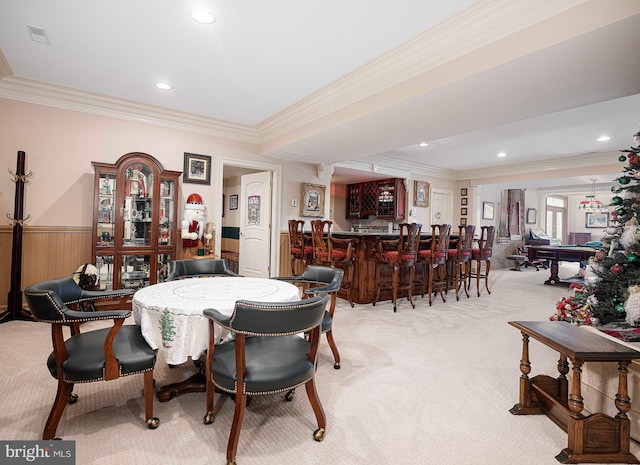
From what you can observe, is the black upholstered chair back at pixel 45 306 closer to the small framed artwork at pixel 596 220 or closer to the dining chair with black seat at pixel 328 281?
the dining chair with black seat at pixel 328 281

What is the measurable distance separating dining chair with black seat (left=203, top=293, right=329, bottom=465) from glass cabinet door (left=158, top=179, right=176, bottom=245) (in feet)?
9.33

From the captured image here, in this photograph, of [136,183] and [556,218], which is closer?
[136,183]

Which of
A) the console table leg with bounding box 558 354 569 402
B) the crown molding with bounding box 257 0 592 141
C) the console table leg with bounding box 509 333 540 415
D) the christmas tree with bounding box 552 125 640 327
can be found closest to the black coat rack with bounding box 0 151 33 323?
the crown molding with bounding box 257 0 592 141

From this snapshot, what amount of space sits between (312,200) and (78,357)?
15.1 ft

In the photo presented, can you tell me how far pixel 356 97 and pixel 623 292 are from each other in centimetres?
272

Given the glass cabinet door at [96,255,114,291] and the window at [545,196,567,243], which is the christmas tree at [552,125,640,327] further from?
the window at [545,196,567,243]

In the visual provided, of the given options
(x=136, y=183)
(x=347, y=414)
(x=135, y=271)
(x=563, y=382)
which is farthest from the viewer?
(x=135, y=271)

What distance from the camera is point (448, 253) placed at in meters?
5.13

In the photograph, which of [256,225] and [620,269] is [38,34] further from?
[620,269]

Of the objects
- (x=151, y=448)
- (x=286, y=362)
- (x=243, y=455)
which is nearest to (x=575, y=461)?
(x=286, y=362)

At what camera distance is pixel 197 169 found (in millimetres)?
4734

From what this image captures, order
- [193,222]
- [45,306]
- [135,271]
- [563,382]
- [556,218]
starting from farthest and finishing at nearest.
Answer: [556,218]
[193,222]
[135,271]
[563,382]
[45,306]

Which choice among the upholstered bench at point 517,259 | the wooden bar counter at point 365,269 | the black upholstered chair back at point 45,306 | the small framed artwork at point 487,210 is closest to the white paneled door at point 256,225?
the wooden bar counter at point 365,269

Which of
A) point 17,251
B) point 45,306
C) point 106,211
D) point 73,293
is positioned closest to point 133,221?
point 106,211
